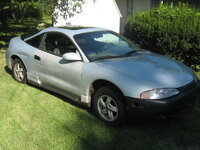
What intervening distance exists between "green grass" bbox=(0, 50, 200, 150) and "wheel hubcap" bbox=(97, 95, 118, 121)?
0.16 meters

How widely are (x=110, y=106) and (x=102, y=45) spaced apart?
4.20ft

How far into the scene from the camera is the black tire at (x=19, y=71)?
6027 mm

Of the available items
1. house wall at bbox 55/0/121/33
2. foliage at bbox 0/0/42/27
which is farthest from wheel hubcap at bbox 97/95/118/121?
house wall at bbox 55/0/121/33

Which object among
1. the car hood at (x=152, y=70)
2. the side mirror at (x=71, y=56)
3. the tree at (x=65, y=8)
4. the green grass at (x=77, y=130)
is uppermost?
the tree at (x=65, y=8)

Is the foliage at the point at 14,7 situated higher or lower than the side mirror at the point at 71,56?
higher

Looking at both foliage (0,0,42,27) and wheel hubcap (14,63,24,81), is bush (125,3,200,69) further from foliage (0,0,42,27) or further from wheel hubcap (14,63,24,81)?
foliage (0,0,42,27)

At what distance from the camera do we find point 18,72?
6254mm

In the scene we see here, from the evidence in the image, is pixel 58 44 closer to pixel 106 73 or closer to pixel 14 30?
pixel 106 73

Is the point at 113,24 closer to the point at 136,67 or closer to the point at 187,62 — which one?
the point at 187,62

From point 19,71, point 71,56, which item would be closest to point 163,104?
point 71,56

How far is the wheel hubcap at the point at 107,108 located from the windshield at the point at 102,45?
0.73 meters

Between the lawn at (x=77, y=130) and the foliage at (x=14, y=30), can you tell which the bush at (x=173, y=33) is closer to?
the lawn at (x=77, y=130)

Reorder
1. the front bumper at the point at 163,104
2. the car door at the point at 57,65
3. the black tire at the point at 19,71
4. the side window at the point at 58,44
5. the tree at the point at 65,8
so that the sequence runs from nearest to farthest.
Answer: the front bumper at the point at 163,104 < the car door at the point at 57,65 < the side window at the point at 58,44 < the black tire at the point at 19,71 < the tree at the point at 65,8

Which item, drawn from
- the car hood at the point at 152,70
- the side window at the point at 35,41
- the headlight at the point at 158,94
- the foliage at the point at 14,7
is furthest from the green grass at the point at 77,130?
the foliage at the point at 14,7
